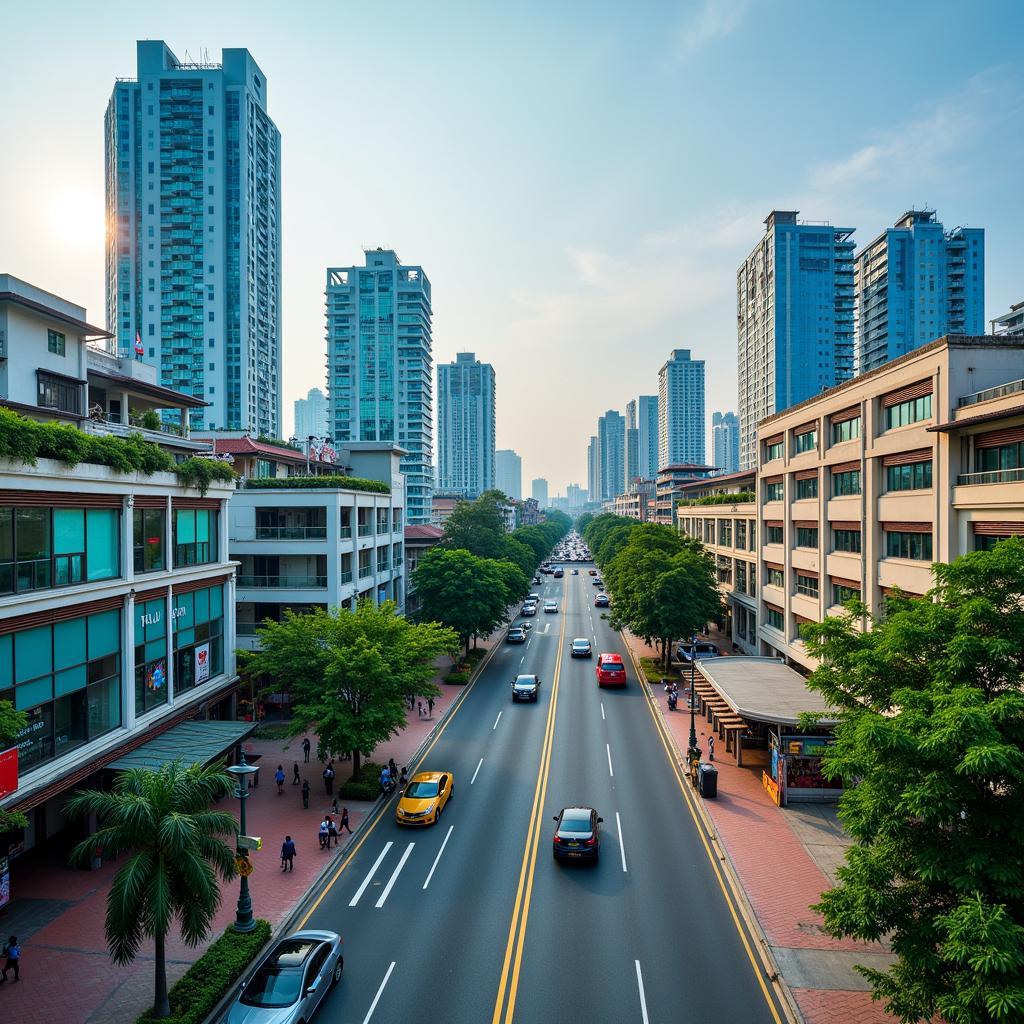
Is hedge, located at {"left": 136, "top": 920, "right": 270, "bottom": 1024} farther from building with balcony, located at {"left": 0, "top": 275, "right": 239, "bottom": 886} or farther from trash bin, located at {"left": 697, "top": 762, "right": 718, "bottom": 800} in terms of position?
trash bin, located at {"left": 697, "top": 762, "right": 718, "bottom": 800}

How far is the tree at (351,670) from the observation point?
93.7 feet

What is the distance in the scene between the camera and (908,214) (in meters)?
155

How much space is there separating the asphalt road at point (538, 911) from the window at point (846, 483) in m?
17.2

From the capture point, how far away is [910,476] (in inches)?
1164

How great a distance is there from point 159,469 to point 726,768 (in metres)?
30.2

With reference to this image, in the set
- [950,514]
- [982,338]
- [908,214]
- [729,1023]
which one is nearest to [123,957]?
[729,1023]

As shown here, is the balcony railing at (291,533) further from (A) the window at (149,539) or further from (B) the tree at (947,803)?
(B) the tree at (947,803)

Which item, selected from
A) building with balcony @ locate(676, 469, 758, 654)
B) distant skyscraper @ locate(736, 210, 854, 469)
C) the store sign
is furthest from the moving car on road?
distant skyscraper @ locate(736, 210, 854, 469)


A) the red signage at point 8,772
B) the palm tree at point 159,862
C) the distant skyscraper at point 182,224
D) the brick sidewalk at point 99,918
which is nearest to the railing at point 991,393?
the palm tree at point 159,862

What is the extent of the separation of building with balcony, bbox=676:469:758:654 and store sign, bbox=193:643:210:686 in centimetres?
3894

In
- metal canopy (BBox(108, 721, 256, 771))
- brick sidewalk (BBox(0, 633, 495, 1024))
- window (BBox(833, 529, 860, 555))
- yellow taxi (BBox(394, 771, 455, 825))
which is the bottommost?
brick sidewalk (BBox(0, 633, 495, 1024))

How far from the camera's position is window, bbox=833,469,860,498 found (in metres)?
34.8

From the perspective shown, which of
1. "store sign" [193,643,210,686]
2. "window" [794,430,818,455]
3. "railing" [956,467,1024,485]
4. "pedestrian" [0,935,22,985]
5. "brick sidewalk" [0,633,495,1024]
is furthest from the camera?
"window" [794,430,818,455]

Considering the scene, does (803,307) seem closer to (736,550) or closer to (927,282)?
(927,282)
